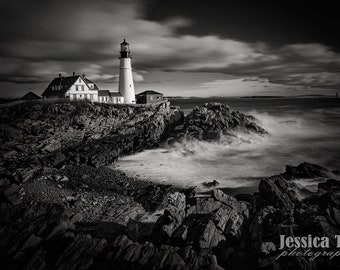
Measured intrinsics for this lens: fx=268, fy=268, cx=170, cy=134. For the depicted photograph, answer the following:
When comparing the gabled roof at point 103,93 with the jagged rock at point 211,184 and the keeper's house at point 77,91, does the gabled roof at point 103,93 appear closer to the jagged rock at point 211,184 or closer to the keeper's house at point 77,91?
the keeper's house at point 77,91

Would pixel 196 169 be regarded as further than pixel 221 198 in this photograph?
Yes

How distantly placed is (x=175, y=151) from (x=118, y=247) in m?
19.3

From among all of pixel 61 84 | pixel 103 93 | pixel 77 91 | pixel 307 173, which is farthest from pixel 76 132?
pixel 307 173

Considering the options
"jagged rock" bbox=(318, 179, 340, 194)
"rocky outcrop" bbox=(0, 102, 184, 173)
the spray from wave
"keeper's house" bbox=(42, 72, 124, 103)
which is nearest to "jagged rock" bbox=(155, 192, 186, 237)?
the spray from wave

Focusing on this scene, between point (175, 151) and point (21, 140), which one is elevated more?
point (21, 140)

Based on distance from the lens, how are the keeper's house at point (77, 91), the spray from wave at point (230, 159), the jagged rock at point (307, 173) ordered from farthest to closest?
the keeper's house at point (77, 91) → the spray from wave at point (230, 159) → the jagged rock at point (307, 173)

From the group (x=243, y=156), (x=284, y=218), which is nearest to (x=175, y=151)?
(x=243, y=156)

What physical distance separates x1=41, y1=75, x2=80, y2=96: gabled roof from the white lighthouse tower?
6.19m

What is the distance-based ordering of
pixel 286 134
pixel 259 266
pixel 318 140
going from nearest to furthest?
pixel 259 266
pixel 318 140
pixel 286 134

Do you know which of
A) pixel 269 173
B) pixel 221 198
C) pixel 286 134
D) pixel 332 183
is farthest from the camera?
pixel 286 134

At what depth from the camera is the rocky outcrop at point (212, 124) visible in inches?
1267

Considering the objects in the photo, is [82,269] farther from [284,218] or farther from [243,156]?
[243,156]

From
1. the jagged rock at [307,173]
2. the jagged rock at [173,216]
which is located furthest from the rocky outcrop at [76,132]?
the jagged rock at [307,173]

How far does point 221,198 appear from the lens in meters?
13.6
